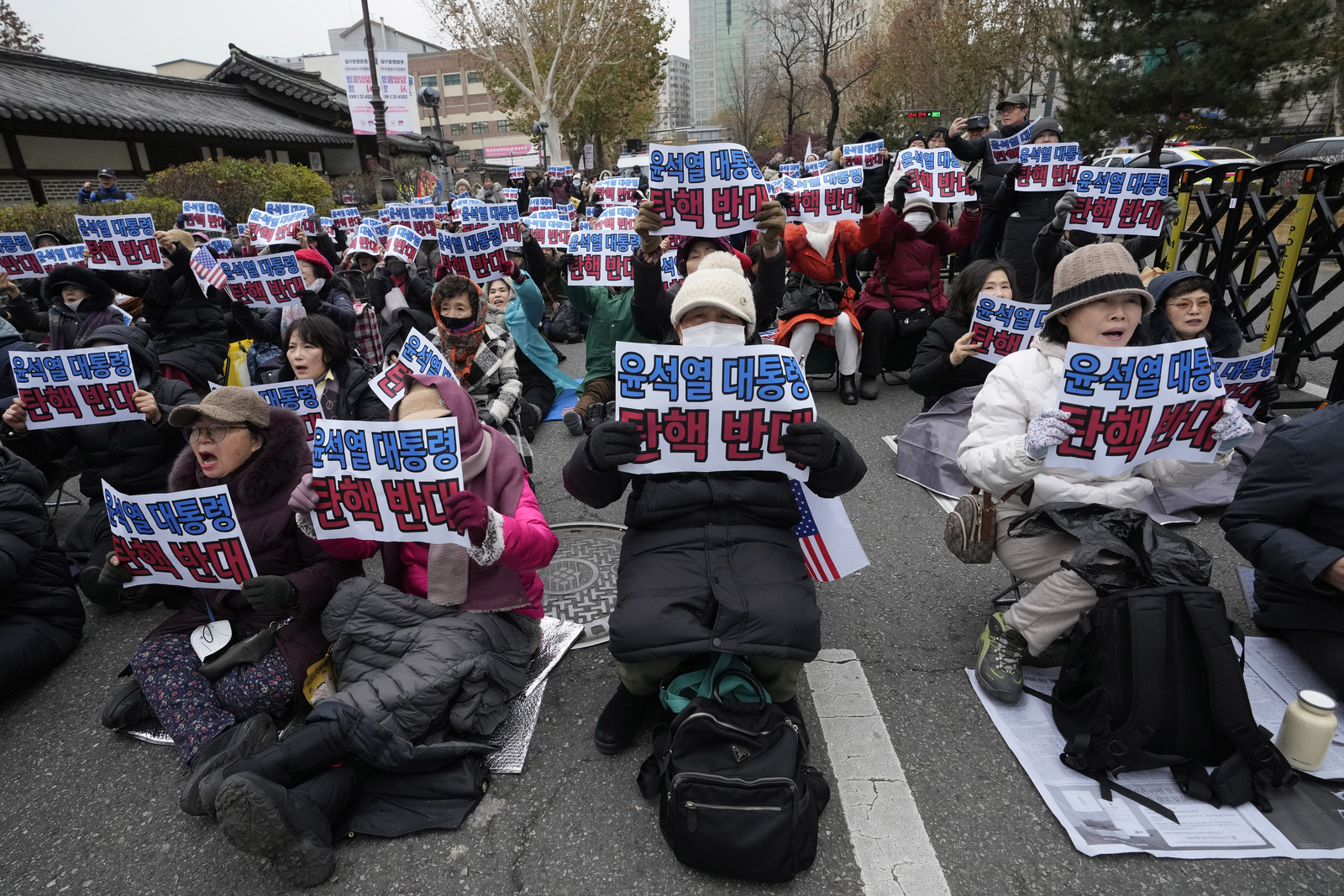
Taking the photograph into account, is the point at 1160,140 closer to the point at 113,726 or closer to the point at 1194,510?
the point at 1194,510

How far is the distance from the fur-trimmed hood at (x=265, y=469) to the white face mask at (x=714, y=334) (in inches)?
60.9

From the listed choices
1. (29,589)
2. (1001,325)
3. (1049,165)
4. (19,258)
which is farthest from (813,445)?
(19,258)

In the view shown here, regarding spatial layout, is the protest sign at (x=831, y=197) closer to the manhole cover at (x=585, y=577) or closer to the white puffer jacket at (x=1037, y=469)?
the manhole cover at (x=585, y=577)

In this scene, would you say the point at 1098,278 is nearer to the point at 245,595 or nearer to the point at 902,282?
the point at 245,595

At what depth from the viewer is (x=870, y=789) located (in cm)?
241

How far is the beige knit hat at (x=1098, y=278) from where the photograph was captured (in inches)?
105

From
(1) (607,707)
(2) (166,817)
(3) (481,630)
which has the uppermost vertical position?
(3) (481,630)

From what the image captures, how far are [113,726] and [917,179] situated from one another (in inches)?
252

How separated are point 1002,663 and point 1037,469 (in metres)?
0.75

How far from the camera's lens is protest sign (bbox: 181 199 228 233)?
28.2 ft

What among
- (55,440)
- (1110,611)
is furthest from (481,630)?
(55,440)

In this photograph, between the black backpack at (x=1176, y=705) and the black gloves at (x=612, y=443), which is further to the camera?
the black gloves at (x=612, y=443)

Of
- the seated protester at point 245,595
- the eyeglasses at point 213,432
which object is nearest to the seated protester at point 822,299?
the seated protester at point 245,595

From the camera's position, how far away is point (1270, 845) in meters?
2.08
